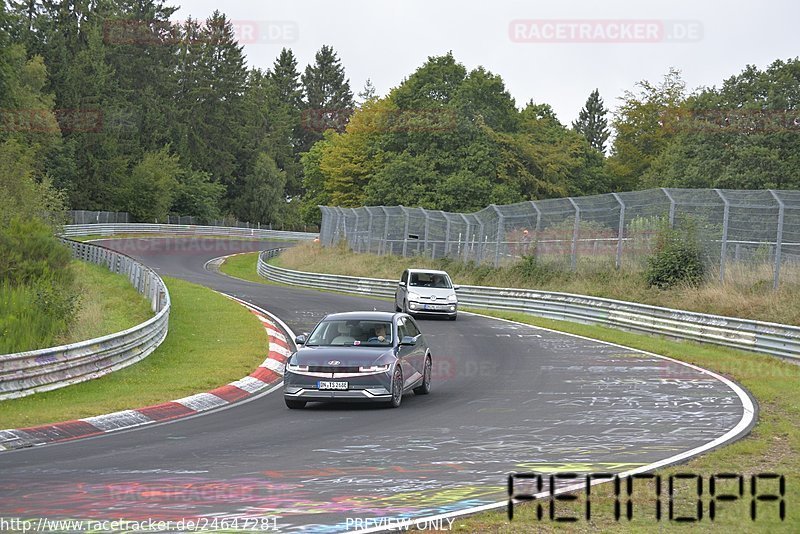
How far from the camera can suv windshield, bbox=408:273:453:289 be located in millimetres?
34656

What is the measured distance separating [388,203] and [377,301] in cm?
3319

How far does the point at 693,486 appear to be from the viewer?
9453 millimetres

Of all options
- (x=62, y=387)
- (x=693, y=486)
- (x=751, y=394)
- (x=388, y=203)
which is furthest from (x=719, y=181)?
(x=693, y=486)

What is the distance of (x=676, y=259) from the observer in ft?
105

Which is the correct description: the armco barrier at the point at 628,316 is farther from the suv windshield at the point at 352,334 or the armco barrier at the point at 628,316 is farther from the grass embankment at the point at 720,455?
the suv windshield at the point at 352,334

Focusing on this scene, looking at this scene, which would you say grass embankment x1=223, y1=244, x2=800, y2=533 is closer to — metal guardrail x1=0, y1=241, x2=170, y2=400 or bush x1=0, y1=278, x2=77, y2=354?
metal guardrail x1=0, y1=241, x2=170, y2=400

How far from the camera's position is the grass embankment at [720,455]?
800 centimetres

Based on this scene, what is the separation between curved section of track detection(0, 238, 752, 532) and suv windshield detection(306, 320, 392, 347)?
1.05m

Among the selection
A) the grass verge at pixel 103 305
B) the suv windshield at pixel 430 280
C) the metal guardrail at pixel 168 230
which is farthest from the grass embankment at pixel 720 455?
the metal guardrail at pixel 168 230

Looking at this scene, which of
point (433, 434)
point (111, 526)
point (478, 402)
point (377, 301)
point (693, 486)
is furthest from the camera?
point (377, 301)

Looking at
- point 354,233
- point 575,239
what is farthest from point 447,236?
point 354,233

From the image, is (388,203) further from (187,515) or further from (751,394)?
(187,515)

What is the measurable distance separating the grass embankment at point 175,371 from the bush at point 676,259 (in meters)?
12.3

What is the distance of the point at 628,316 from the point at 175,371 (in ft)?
48.2
